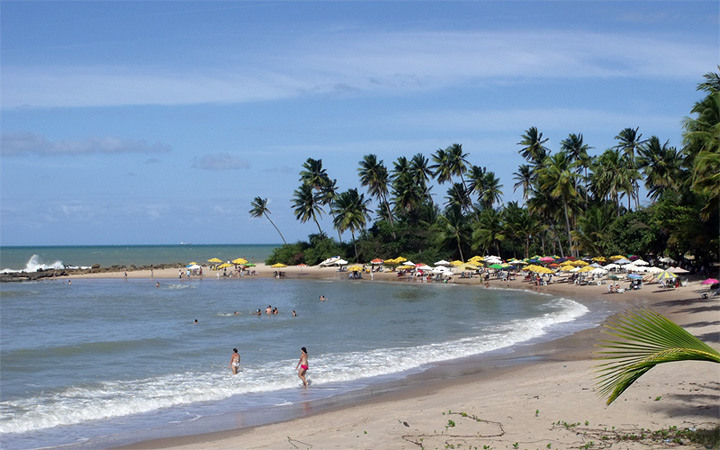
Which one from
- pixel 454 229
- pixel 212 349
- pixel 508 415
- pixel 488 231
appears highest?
pixel 454 229

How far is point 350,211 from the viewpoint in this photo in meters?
73.9

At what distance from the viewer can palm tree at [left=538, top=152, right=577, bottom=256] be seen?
5297 cm

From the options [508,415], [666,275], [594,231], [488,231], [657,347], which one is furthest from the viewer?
[488,231]

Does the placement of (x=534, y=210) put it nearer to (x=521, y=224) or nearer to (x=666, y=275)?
(x=521, y=224)

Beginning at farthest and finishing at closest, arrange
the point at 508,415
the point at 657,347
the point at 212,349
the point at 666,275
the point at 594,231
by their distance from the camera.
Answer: the point at 594,231
the point at 666,275
the point at 212,349
the point at 508,415
the point at 657,347

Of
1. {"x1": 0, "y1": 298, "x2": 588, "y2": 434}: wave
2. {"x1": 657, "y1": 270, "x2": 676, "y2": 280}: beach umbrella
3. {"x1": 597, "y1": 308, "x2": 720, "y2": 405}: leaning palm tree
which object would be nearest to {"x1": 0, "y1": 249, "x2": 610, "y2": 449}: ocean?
{"x1": 0, "y1": 298, "x2": 588, "y2": 434}: wave

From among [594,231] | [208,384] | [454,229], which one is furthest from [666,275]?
[454,229]

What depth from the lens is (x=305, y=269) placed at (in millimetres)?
74625

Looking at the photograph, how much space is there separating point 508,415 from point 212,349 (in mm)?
15051

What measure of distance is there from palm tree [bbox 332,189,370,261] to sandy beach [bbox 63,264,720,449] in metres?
56.6

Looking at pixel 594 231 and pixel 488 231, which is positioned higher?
pixel 488 231

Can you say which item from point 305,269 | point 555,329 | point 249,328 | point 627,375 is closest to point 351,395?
point 627,375

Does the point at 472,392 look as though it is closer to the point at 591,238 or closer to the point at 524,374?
the point at 524,374

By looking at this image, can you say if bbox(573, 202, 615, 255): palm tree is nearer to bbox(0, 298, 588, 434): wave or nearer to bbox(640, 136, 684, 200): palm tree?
bbox(640, 136, 684, 200): palm tree
